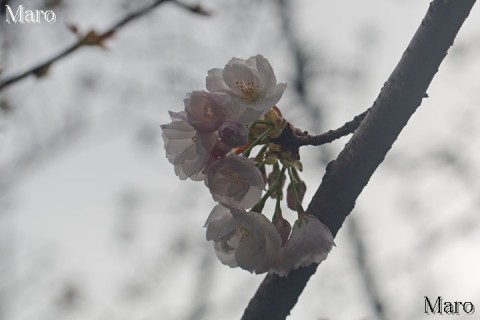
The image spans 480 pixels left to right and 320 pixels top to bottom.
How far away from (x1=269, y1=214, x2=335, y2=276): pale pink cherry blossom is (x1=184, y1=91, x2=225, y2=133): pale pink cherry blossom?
22cm

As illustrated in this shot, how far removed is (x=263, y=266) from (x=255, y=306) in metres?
0.08

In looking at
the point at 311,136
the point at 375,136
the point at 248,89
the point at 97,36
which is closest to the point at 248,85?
the point at 248,89

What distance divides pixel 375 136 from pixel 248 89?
9.2 inches

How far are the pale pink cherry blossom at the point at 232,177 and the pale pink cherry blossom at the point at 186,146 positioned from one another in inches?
1.1

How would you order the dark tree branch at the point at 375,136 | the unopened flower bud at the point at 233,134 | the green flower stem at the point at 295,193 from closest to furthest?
the dark tree branch at the point at 375,136
the unopened flower bud at the point at 233,134
the green flower stem at the point at 295,193

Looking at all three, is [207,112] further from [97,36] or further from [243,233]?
[97,36]

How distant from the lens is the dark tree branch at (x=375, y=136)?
2.86 ft

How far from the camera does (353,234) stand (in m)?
6.88

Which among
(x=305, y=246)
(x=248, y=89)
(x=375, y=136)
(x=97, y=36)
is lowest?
(x=305, y=246)

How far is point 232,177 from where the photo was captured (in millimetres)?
997

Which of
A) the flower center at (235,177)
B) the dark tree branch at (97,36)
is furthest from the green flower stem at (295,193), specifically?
the dark tree branch at (97,36)

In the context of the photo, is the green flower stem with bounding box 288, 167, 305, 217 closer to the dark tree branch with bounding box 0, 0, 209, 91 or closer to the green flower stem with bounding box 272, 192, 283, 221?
the green flower stem with bounding box 272, 192, 283, 221

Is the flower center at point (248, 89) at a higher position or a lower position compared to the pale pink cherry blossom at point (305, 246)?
higher

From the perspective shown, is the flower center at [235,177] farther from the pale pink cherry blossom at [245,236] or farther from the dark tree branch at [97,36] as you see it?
the dark tree branch at [97,36]
